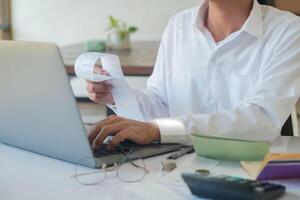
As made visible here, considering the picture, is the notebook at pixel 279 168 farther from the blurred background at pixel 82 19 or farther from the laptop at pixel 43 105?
the blurred background at pixel 82 19

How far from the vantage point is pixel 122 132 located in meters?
1.07

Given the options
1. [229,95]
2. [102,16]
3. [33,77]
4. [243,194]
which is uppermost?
[33,77]

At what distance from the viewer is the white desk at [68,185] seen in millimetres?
843

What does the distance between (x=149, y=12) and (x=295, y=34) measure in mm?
2747

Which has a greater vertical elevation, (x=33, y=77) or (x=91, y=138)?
(x=33, y=77)

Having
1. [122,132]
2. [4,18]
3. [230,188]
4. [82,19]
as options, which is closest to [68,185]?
[122,132]

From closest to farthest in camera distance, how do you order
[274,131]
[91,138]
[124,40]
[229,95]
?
[91,138] → [274,131] → [229,95] → [124,40]

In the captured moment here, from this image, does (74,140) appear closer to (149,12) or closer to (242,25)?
(242,25)

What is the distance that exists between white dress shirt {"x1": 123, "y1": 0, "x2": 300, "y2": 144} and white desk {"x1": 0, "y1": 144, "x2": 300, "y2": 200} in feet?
0.65

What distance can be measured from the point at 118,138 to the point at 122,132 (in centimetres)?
2

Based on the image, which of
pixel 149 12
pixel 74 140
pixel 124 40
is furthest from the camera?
pixel 149 12

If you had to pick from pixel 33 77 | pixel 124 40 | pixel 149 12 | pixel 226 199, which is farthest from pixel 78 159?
pixel 149 12

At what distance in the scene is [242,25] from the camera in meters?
1.43

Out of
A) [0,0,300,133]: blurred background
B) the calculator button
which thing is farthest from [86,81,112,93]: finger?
[0,0,300,133]: blurred background
